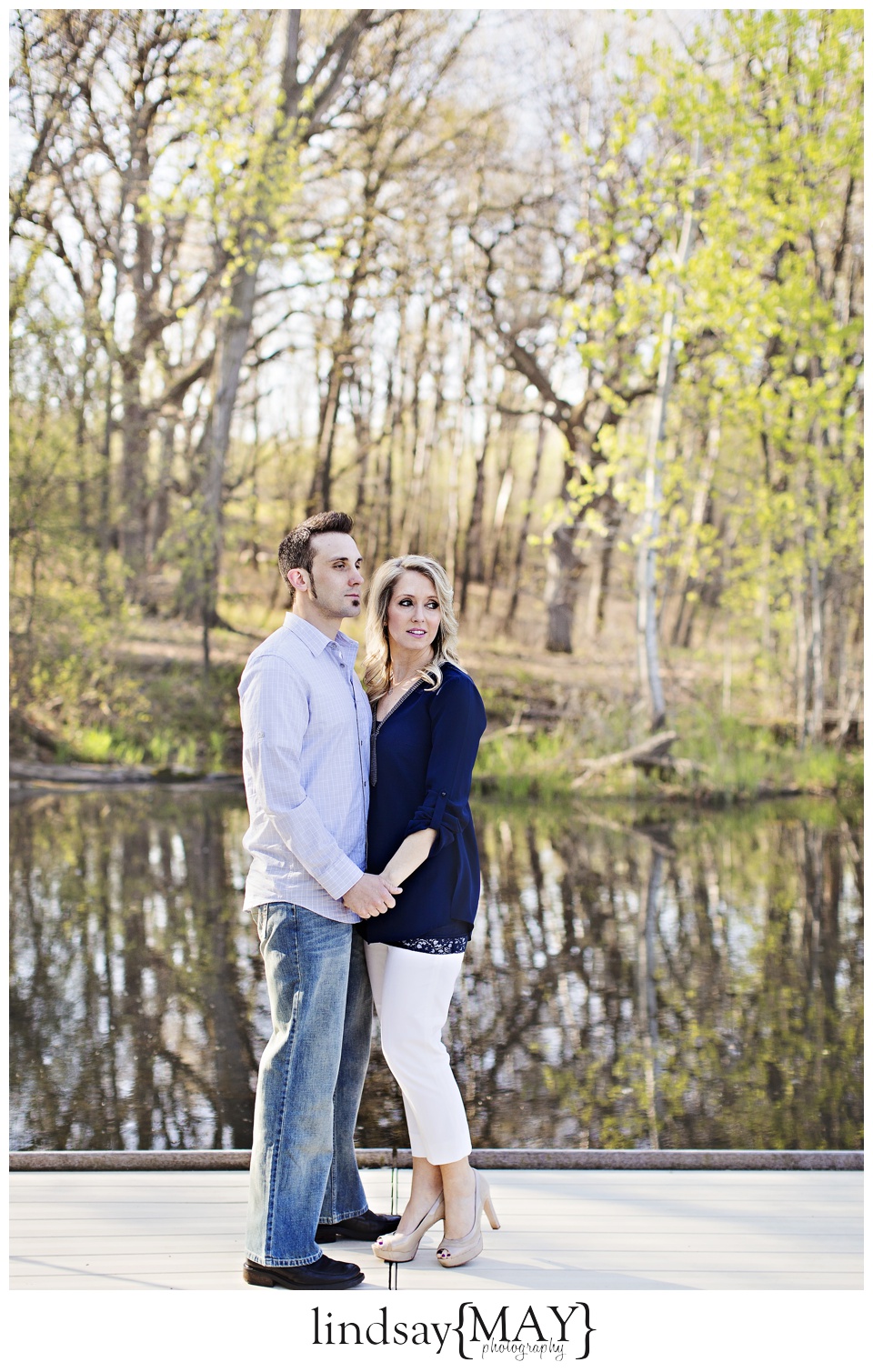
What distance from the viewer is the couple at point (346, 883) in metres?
2.29

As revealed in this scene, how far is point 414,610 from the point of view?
2.44m

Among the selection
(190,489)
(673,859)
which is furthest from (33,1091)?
(190,489)

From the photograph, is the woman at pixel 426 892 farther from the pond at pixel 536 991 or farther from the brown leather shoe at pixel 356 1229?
the pond at pixel 536 991

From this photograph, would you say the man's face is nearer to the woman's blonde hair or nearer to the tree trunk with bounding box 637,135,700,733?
the woman's blonde hair

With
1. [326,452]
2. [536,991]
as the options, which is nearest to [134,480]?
[326,452]

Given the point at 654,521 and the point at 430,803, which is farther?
the point at 654,521

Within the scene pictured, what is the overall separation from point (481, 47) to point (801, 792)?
25.5 ft

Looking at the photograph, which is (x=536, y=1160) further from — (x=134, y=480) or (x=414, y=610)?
(x=134, y=480)

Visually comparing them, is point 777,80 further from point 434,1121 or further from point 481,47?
point 434,1121

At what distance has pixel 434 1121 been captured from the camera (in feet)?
7.75

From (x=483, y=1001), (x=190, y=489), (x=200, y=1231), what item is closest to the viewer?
(x=200, y=1231)

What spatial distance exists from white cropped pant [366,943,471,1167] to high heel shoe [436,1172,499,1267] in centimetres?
12

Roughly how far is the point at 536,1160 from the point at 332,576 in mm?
1572

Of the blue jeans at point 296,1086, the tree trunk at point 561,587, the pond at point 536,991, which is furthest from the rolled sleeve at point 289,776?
the tree trunk at point 561,587
